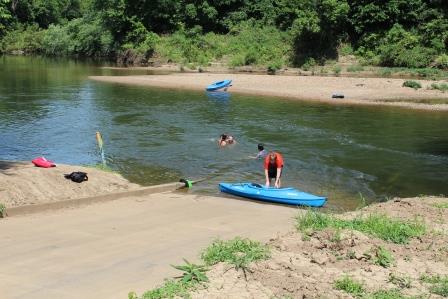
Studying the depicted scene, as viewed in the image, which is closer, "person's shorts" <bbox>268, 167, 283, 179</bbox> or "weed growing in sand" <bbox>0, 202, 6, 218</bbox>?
"weed growing in sand" <bbox>0, 202, 6, 218</bbox>

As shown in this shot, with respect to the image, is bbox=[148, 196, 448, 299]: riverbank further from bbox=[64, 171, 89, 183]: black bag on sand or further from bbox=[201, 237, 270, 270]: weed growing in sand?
bbox=[64, 171, 89, 183]: black bag on sand

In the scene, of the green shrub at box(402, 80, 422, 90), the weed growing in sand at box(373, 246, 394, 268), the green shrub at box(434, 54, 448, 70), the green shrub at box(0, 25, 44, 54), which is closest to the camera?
the weed growing in sand at box(373, 246, 394, 268)

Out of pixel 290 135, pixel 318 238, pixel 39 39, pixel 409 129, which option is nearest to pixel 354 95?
pixel 409 129

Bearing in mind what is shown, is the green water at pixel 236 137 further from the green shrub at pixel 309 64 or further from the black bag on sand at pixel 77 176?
the green shrub at pixel 309 64

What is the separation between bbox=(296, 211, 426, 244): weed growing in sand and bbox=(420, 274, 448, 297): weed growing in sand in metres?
1.43

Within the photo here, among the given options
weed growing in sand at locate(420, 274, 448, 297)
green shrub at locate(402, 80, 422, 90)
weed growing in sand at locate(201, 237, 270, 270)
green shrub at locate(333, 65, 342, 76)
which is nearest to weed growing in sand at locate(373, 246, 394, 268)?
weed growing in sand at locate(420, 274, 448, 297)

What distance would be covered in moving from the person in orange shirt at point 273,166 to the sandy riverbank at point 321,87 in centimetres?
2195

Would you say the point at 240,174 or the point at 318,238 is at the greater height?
the point at 318,238

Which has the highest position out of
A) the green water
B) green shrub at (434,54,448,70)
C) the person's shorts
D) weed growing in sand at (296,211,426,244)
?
green shrub at (434,54,448,70)

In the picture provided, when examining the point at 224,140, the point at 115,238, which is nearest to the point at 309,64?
the point at 224,140

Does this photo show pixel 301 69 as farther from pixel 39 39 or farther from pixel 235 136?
pixel 39 39

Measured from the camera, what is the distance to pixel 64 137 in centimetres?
2739

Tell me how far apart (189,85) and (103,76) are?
1224 cm

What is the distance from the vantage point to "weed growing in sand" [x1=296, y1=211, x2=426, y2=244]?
10352 mm
